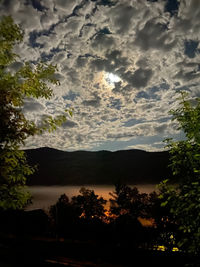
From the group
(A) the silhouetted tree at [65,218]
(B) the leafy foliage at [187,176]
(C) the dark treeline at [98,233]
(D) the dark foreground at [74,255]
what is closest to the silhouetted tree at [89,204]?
(C) the dark treeline at [98,233]

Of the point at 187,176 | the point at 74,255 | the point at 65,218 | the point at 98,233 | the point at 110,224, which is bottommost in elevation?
the point at 98,233

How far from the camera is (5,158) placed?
16.7 feet

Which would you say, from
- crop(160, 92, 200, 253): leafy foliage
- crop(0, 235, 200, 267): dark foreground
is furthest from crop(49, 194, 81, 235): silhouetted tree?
crop(160, 92, 200, 253): leafy foliage

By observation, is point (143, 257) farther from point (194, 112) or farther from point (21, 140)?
point (21, 140)

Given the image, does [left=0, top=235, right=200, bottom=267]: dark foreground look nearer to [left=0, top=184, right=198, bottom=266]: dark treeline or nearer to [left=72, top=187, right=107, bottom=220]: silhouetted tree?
[left=0, top=184, right=198, bottom=266]: dark treeline

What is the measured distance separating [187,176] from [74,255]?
703cm

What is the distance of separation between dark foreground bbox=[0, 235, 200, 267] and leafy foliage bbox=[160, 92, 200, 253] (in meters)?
1.90

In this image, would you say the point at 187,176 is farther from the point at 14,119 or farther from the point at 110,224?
A: the point at 110,224

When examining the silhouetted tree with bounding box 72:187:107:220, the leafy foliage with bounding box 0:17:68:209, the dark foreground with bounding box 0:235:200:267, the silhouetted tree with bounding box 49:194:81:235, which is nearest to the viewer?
the leafy foliage with bounding box 0:17:68:209

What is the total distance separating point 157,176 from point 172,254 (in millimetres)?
180785

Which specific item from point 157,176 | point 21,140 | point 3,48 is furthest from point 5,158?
point 157,176

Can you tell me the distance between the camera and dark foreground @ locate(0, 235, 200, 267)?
8.30 meters

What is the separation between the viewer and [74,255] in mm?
9633

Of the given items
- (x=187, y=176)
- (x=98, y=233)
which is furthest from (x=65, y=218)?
(x=187, y=176)
